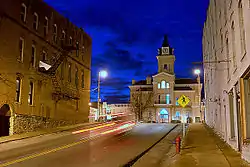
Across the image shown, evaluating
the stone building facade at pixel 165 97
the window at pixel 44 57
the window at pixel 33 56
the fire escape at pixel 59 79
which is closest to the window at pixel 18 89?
the window at pixel 33 56

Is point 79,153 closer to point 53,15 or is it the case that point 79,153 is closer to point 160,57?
point 53,15

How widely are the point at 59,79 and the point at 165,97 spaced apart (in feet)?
146

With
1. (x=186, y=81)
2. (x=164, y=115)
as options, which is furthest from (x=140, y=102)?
(x=186, y=81)

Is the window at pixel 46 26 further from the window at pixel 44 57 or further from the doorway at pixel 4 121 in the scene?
the doorway at pixel 4 121

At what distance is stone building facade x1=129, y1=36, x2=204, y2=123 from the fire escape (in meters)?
38.3

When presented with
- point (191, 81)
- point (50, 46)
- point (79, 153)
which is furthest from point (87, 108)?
point (191, 81)

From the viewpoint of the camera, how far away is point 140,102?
75.1 meters

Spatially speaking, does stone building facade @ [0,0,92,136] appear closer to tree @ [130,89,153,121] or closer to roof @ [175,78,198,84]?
tree @ [130,89,153,121]

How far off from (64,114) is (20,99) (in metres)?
9.35

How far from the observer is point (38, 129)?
2980 centimetres

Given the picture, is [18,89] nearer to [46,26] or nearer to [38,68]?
[38,68]

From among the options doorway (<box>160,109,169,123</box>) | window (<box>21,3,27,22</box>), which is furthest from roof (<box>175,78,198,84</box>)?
window (<box>21,3,27,22</box>)

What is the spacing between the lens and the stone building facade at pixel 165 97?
243 feet

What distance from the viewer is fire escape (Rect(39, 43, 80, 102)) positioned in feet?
105
